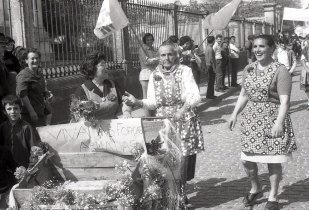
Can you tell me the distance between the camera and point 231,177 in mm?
6148

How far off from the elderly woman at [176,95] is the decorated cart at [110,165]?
43 centimetres

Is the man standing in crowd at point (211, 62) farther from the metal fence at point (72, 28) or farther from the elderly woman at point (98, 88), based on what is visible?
the elderly woman at point (98, 88)

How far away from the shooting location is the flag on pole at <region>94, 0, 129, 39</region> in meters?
5.22

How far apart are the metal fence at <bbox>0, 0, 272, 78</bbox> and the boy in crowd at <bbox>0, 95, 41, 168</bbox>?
262 cm

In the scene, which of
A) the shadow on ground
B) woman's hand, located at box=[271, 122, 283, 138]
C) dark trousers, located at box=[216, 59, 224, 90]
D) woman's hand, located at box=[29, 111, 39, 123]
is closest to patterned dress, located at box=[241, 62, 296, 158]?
woman's hand, located at box=[271, 122, 283, 138]

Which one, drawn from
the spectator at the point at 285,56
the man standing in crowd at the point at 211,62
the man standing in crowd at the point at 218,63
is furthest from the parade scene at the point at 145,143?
the man standing in crowd at the point at 218,63

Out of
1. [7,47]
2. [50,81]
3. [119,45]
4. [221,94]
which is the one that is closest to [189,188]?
[7,47]

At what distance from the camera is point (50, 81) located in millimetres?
9281

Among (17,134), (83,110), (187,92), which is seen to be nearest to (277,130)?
(187,92)

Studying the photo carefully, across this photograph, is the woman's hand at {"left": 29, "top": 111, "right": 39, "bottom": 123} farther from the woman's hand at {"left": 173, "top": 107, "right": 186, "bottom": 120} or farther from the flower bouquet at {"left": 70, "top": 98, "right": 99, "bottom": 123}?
the woman's hand at {"left": 173, "top": 107, "right": 186, "bottom": 120}

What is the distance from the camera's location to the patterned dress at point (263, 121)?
15.3 feet

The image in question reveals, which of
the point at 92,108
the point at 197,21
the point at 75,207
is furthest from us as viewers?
the point at 197,21

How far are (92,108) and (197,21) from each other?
15.2m

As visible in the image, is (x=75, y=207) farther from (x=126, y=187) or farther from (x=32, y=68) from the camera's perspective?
(x=32, y=68)
